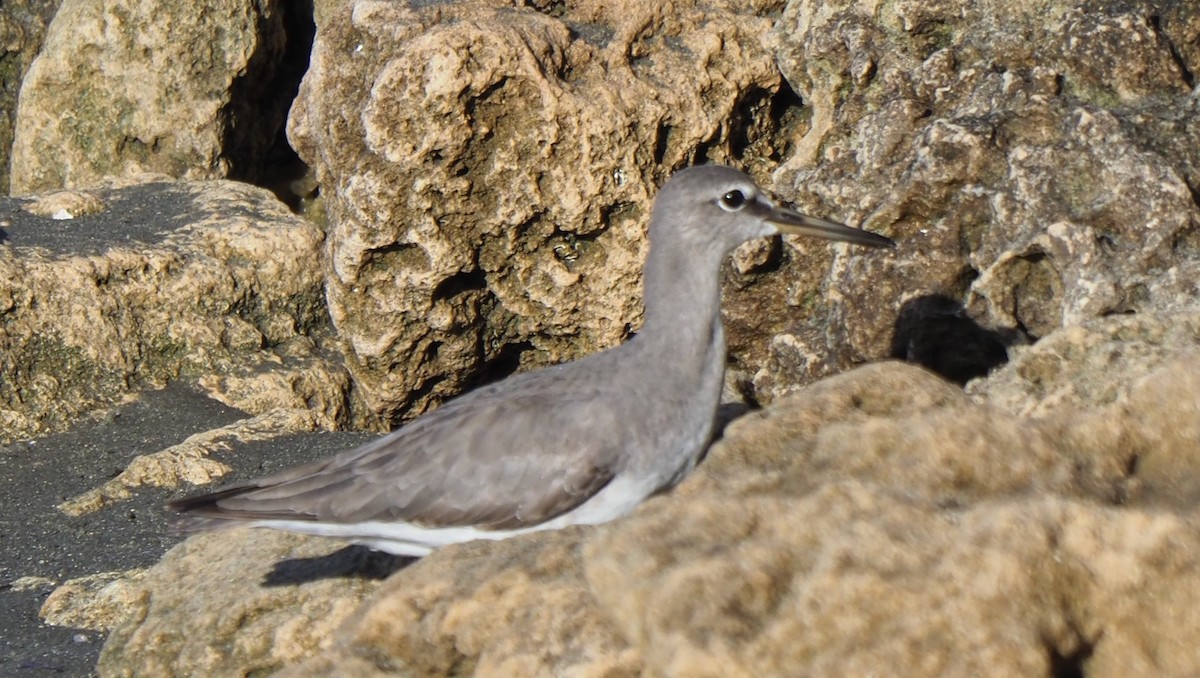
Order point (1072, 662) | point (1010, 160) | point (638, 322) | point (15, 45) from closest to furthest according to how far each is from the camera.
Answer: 1. point (1072, 662)
2. point (1010, 160)
3. point (638, 322)
4. point (15, 45)

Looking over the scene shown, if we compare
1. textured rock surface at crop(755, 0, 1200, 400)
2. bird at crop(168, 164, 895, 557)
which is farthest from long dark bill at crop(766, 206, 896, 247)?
textured rock surface at crop(755, 0, 1200, 400)

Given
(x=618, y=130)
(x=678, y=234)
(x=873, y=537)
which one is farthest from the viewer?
(x=618, y=130)

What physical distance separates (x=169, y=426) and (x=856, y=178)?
12.9ft

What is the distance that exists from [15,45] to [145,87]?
6.96ft

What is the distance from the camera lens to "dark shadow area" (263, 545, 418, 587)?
541cm

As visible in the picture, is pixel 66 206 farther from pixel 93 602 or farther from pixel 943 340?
pixel 943 340

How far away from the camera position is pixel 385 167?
7.30 metres

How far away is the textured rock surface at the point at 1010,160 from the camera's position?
6.01 metres

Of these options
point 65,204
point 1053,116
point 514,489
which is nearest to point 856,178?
point 1053,116

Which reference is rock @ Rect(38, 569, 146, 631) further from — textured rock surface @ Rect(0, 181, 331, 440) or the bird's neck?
the bird's neck

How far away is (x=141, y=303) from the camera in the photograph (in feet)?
27.3

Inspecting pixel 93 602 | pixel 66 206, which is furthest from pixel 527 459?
pixel 66 206

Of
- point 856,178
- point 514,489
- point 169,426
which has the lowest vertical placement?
point 169,426

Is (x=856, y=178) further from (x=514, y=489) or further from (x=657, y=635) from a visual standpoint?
(x=657, y=635)
